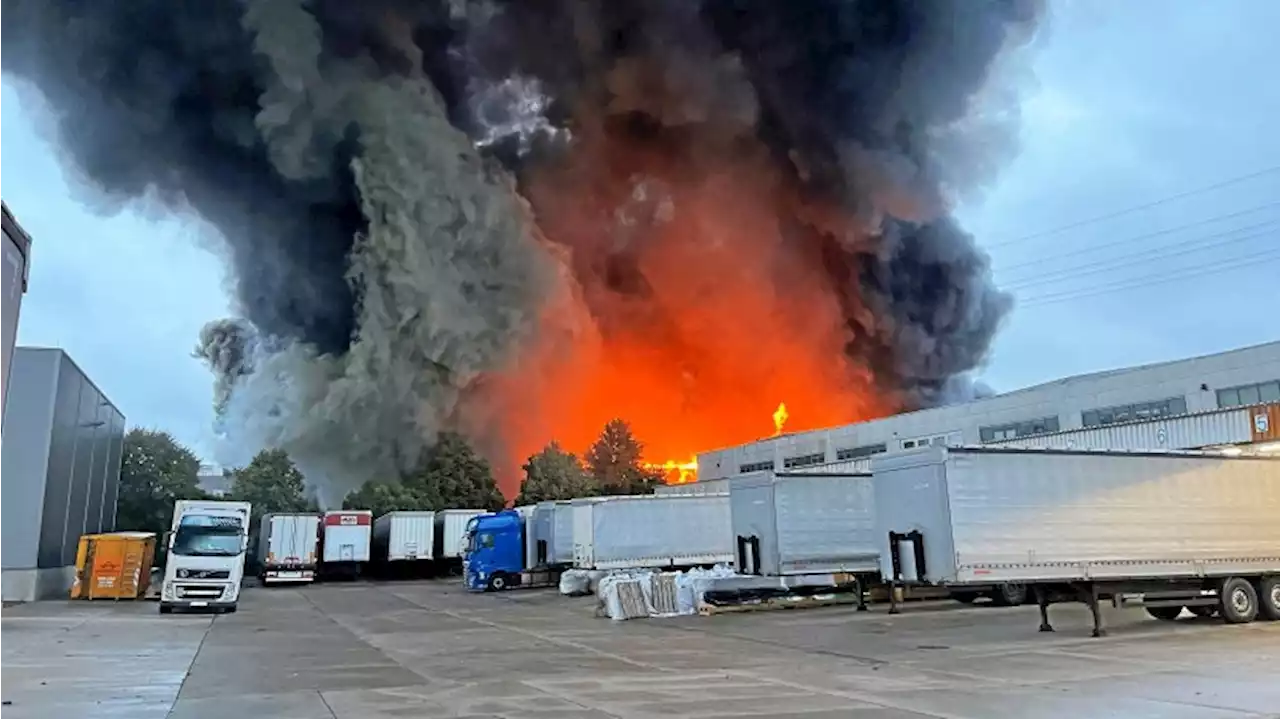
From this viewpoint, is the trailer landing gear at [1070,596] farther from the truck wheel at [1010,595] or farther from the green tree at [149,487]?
the green tree at [149,487]

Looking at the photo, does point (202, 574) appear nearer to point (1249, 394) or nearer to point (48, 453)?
point (48, 453)

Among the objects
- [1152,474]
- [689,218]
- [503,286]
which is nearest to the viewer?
[1152,474]

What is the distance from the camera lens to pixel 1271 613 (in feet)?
62.3

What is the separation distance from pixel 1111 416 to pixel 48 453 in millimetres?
43279

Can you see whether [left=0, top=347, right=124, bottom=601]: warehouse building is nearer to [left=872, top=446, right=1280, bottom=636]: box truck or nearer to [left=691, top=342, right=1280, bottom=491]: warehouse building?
[left=691, top=342, right=1280, bottom=491]: warehouse building

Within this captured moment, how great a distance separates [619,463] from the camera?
72.5 metres

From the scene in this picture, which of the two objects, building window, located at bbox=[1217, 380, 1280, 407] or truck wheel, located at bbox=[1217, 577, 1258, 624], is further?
building window, located at bbox=[1217, 380, 1280, 407]

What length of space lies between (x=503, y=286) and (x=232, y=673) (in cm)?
5045

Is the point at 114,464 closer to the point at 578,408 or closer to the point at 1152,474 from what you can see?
the point at 578,408

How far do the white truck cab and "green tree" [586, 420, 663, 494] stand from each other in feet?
144

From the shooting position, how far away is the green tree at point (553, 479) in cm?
6295

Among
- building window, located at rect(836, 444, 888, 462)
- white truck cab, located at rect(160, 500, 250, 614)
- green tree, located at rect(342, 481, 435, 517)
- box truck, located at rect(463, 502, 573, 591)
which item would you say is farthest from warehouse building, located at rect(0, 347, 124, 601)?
building window, located at rect(836, 444, 888, 462)

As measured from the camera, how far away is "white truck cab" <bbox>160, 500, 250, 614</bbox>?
2592 cm

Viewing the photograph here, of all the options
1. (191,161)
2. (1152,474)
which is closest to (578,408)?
(191,161)
